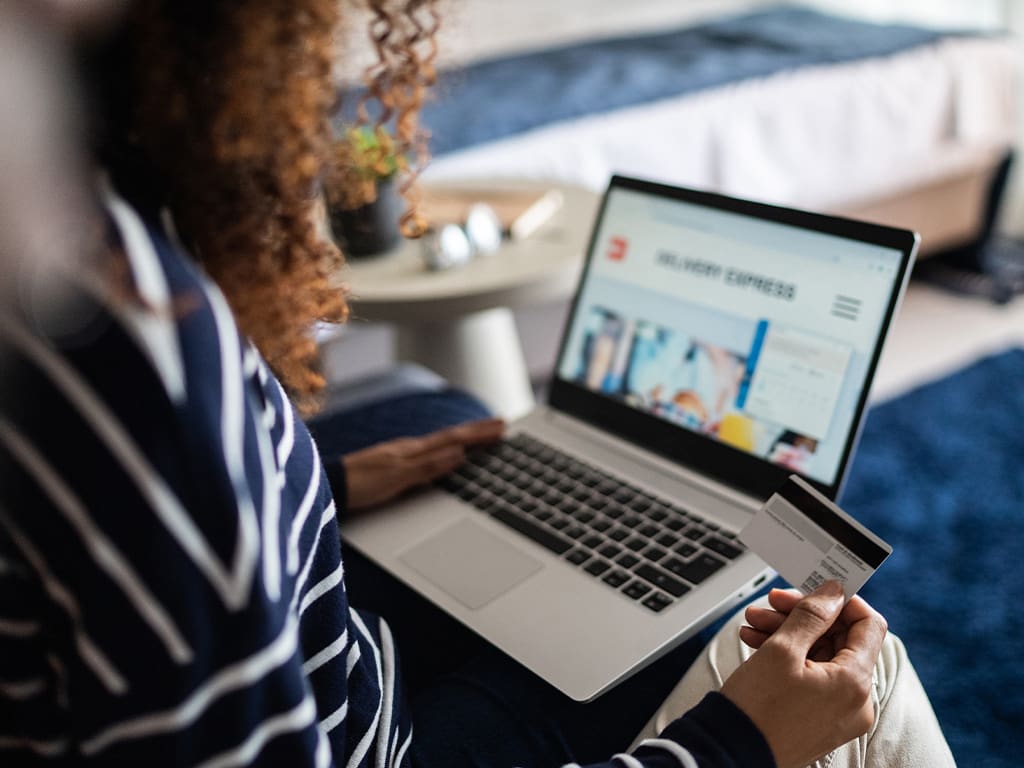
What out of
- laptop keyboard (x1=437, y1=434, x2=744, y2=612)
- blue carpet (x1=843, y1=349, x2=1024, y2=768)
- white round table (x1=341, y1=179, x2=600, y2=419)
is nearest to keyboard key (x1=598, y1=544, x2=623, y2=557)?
laptop keyboard (x1=437, y1=434, x2=744, y2=612)

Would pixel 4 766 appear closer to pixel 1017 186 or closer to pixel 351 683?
pixel 351 683

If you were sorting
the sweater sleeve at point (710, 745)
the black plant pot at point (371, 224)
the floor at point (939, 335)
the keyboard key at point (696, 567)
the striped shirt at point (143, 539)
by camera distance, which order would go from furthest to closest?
1. the floor at point (939, 335)
2. the black plant pot at point (371, 224)
3. the keyboard key at point (696, 567)
4. the sweater sleeve at point (710, 745)
5. the striped shirt at point (143, 539)

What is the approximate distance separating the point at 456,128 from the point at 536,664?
160 centimetres

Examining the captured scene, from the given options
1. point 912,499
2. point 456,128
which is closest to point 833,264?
point 912,499

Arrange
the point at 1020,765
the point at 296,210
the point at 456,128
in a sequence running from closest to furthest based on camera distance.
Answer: the point at 296,210, the point at 1020,765, the point at 456,128

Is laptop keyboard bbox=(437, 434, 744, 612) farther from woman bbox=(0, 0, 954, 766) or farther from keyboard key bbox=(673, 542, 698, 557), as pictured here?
woman bbox=(0, 0, 954, 766)

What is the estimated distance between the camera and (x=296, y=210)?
1.82 ft

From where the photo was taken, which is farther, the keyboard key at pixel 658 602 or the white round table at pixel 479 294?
the white round table at pixel 479 294

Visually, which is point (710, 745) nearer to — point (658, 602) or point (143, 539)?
point (658, 602)

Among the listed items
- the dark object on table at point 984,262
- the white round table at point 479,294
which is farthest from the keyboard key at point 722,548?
the dark object on table at point 984,262

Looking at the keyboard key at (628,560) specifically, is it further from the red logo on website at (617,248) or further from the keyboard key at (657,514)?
the red logo on website at (617,248)

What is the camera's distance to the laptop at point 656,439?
0.77 m

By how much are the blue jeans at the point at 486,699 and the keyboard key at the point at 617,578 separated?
7 cm

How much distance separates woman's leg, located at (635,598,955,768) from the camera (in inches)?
25.5
